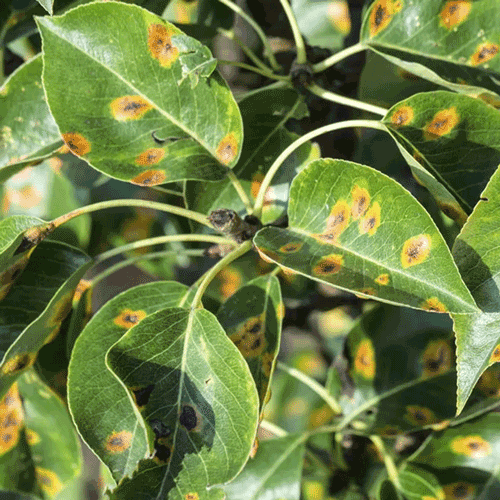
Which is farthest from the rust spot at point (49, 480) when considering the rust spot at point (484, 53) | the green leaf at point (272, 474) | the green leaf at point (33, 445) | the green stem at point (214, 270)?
the rust spot at point (484, 53)

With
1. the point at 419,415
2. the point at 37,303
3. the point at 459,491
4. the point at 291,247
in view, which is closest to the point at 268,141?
the point at 291,247

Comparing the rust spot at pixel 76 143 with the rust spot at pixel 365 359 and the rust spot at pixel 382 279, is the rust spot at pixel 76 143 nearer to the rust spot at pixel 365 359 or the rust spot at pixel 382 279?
the rust spot at pixel 382 279

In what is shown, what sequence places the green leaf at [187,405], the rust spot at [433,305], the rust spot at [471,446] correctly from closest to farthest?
the rust spot at [433,305], the green leaf at [187,405], the rust spot at [471,446]

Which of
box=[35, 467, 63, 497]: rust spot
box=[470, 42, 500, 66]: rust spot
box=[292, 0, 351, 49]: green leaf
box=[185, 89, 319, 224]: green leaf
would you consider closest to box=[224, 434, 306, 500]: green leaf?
box=[35, 467, 63, 497]: rust spot

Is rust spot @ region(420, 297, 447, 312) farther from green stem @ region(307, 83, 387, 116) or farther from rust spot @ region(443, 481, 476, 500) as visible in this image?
rust spot @ region(443, 481, 476, 500)

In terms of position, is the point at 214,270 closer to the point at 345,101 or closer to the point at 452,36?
the point at 345,101
